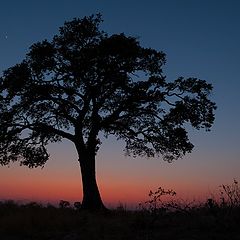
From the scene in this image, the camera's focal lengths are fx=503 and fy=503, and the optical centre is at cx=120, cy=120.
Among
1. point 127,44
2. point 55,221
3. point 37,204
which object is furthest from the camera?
point 127,44

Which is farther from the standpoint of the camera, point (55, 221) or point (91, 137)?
point (91, 137)

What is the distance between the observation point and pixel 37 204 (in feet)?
78.6

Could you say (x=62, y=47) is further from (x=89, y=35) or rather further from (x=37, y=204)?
(x=37, y=204)

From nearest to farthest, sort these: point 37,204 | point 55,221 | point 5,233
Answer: point 5,233 → point 55,221 → point 37,204

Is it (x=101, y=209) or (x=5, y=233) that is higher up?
(x=101, y=209)

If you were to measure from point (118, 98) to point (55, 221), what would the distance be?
11.9 meters

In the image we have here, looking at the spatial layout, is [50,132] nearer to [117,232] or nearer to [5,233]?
[5,233]

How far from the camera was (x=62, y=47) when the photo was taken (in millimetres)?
27172

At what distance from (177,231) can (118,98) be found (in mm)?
15286

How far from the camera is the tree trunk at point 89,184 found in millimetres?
25781

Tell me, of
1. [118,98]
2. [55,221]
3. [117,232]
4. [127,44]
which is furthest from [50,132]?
[117,232]

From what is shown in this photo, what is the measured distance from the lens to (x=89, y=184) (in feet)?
86.1

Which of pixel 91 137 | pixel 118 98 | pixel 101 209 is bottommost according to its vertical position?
pixel 101 209

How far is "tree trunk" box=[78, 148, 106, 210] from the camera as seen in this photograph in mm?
25781
